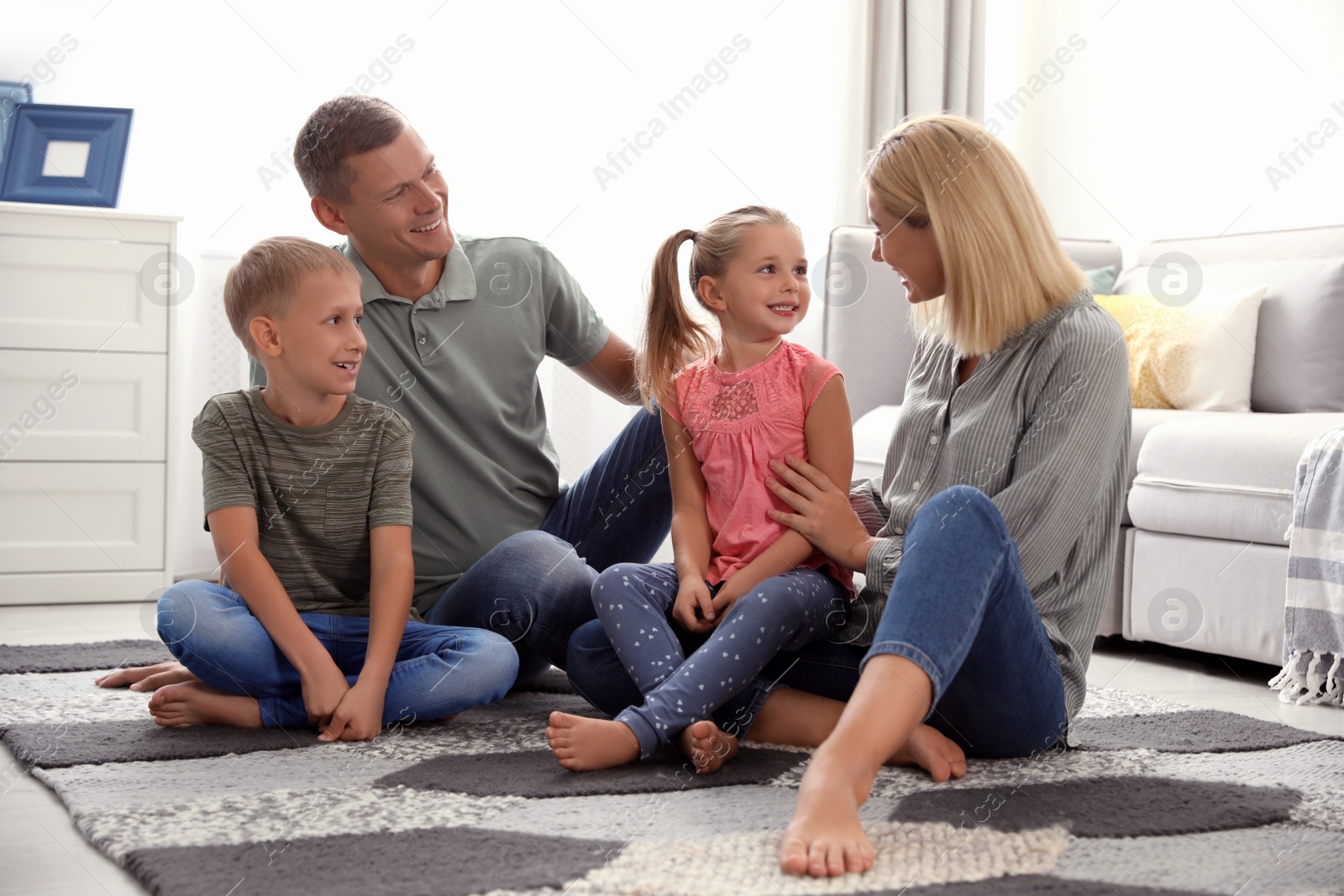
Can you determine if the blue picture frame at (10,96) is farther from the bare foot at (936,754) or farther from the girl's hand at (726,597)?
the bare foot at (936,754)

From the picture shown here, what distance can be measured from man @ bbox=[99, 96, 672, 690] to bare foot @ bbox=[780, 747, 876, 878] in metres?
Answer: 0.65

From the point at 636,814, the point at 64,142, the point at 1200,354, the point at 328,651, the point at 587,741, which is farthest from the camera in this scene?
the point at 64,142

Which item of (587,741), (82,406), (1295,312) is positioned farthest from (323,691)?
(1295,312)

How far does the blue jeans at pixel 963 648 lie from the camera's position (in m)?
1.03

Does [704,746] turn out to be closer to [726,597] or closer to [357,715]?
[726,597]

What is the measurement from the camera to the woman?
1.23 m

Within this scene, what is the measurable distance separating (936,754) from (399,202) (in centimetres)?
95

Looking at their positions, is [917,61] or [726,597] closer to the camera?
[726,597]

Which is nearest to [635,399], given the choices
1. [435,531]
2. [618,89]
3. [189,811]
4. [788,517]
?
[435,531]

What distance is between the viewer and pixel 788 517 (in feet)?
4.62

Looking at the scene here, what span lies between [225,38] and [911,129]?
7.08 feet

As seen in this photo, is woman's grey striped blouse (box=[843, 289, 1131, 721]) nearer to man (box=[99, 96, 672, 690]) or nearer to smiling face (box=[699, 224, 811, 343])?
smiling face (box=[699, 224, 811, 343])

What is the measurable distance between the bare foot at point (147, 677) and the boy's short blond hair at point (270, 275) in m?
0.45

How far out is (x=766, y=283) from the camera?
1.51 meters
